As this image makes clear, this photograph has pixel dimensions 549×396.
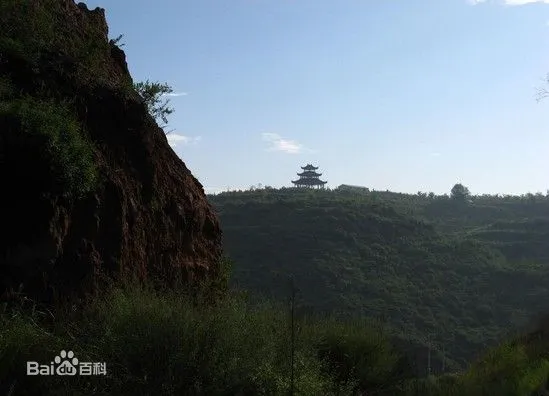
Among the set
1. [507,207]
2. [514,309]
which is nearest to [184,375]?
[514,309]

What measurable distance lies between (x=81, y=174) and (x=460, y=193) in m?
92.1

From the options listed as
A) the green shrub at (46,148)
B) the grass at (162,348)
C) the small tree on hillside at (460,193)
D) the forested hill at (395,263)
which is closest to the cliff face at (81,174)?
the green shrub at (46,148)

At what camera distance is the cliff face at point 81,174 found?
27.4 ft

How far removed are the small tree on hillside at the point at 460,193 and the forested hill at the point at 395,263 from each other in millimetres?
16498

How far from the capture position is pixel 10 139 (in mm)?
8344

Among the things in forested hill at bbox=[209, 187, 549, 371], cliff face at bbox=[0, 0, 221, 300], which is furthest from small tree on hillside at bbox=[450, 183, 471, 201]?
cliff face at bbox=[0, 0, 221, 300]

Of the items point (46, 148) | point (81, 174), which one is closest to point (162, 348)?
point (81, 174)

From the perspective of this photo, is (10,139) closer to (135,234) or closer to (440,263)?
(135,234)

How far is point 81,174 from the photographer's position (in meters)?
8.58

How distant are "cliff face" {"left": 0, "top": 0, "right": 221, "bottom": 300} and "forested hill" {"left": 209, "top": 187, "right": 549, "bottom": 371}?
1847 cm

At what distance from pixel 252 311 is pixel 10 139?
12.7 feet

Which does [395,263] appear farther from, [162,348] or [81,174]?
[162,348]

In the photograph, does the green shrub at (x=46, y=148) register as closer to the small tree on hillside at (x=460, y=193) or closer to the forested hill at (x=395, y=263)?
the forested hill at (x=395, y=263)

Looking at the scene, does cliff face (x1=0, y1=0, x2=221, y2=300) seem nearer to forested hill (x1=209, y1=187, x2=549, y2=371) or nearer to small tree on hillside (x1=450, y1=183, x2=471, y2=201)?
forested hill (x1=209, y1=187, x2=549, y2=371)
